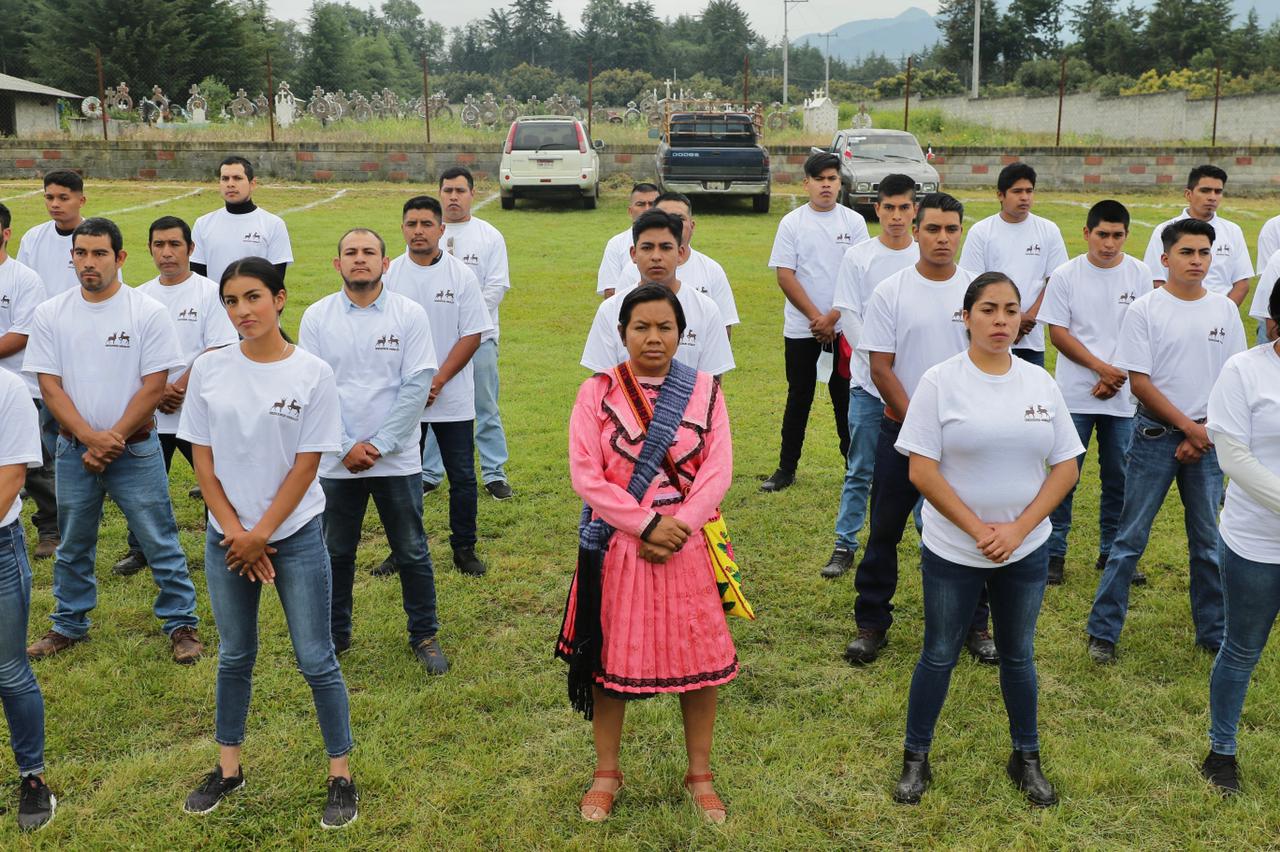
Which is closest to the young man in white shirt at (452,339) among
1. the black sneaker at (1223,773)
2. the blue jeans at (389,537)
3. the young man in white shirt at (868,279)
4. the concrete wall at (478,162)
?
the blue jeans at (389,537)

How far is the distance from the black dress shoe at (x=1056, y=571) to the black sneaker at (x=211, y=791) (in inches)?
170

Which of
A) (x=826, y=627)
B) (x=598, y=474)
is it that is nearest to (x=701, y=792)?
(x=598, y=474)

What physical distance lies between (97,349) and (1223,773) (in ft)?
16.9

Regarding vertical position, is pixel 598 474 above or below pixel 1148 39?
below

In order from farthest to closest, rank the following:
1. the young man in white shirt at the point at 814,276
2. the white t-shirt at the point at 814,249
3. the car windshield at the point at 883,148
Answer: the car windshield at the point at 883,148
the white t-shirt at the point at 814,249
the young man in white shirt at the point at 814,276

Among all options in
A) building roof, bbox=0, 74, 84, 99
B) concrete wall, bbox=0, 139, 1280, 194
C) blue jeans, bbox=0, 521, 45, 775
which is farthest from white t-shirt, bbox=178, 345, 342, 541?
building roof, bbox=0, 74, 84, 99

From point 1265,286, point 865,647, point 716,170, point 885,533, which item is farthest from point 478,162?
point 865,647

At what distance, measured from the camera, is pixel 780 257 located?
285 inches

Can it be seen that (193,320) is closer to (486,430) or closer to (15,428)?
(486,430)

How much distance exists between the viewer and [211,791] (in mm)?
3979

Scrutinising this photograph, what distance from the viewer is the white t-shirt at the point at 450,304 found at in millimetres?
6180

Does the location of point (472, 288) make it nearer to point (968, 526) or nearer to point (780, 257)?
point (780, 257)

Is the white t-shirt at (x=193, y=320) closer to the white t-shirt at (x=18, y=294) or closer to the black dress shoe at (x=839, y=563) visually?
the white t-shirt at (x=18, y=294)

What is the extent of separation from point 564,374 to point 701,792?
6.97 metres
